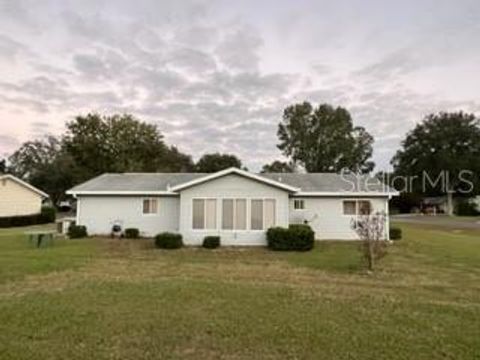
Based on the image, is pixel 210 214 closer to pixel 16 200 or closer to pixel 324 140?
pixel 16 200

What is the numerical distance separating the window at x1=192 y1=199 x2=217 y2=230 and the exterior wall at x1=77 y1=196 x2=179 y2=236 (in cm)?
259

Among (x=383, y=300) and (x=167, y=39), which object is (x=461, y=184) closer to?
(x=167, y=39)

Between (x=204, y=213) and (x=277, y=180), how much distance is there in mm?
5355

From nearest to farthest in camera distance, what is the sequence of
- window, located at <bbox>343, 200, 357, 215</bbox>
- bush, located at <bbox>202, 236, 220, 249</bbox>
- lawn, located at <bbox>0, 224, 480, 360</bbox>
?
1. lawn, located at <bbox>0, 224, 480, 360</bbox>
2. bush, located at <bbox>202, 236, 220, 249</bbox>
3. window, located at <bbox>343, 200, 357, 215</bbox>

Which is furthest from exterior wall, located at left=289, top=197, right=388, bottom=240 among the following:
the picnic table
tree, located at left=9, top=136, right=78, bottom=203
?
tree, located at left=9, top=136, right=78, bottom=203

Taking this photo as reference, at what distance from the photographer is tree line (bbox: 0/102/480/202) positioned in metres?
52.9

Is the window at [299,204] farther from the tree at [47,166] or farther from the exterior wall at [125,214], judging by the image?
the tree at [47,166]

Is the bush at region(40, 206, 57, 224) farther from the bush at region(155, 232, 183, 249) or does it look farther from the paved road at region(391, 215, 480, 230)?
the paved road at region(391, 215, 480, 230)

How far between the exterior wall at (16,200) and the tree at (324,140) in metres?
34.3

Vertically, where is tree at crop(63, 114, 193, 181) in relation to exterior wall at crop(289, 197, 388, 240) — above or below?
above

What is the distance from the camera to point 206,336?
7242 mm

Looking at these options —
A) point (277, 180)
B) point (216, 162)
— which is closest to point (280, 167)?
point (216, 162)

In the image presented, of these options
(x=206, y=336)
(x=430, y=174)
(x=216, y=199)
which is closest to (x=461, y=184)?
(x=430, y=174)

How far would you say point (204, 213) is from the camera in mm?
22469
